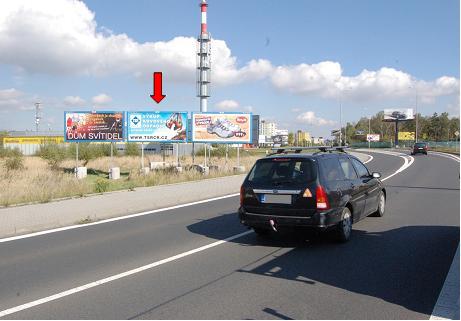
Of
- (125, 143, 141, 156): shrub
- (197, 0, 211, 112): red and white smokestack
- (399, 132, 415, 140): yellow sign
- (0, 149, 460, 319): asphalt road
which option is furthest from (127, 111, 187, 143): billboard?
(399, 132, 415, 140): yellow sign

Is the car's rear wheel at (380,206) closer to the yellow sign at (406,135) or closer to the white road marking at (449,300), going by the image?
the white road marking at (449,300)

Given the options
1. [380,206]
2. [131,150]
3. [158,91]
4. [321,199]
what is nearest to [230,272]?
[321,199]

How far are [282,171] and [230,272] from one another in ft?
7.92

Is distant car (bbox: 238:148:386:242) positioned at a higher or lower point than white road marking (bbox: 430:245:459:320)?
higher

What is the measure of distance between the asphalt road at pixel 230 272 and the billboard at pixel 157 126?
1825 centimetres

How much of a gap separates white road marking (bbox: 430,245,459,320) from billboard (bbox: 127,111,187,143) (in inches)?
911

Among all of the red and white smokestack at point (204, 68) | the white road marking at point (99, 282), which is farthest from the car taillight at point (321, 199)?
the red and white smokestack at point (204, 68)

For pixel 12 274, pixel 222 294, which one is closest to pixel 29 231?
pixel 12 274

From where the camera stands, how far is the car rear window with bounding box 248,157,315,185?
7902 mm

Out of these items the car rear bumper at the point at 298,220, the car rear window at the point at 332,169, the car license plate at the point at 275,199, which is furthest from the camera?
the car rear window at the point at 332,169

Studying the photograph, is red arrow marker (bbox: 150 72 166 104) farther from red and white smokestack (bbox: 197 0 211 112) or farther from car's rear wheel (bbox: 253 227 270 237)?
red and white smokestack (bbox: 197 0 211 112)

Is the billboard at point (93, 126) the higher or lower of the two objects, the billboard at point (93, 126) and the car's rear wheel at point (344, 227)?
the higher

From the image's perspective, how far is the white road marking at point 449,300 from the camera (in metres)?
4.62

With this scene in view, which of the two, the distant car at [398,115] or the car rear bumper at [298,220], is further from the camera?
the distant car at [398,115]
